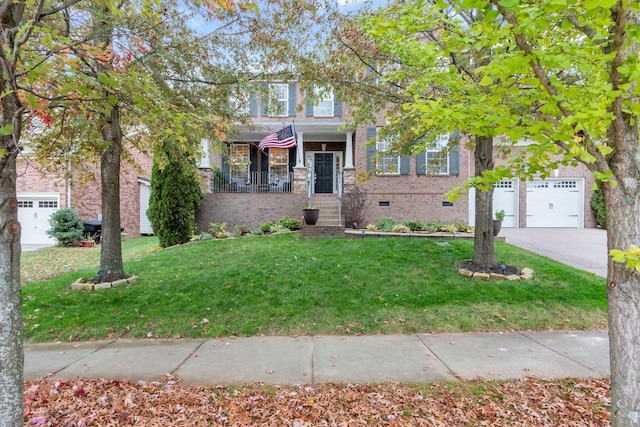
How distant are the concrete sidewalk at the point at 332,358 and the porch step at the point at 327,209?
7.15 m

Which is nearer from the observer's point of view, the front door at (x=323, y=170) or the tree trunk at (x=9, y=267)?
the tree trunk at (x=9, y=267)

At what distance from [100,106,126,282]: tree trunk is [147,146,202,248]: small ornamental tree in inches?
169

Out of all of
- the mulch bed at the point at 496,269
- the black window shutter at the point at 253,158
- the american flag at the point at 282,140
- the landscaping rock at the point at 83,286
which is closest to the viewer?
the landscaping rock at the point at 83,286

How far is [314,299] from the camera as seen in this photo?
17.9 feet

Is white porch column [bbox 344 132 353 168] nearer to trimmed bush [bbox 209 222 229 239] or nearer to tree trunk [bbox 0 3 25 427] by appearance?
trimmed bush [bbox 209 222 229 239]

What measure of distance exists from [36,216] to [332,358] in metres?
17.0

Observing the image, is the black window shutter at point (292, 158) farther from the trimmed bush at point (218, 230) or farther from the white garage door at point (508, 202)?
the white garage door at point (508, 202)

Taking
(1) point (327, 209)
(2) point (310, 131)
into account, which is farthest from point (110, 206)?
(2) point (310, 131)

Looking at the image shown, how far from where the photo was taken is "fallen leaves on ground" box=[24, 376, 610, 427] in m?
2.49

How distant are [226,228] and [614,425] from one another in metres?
12.0

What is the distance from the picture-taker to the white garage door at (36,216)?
14.2 meters

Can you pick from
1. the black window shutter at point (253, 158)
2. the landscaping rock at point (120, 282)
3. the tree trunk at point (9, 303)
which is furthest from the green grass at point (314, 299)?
the black window shutter at point (253, 158)

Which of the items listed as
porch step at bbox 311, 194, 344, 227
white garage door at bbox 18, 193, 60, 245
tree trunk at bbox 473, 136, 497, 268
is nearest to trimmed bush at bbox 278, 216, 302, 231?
porch step at bbox 311, 194, 344, 227

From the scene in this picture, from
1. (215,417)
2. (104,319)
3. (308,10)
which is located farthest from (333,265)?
(308,10)
